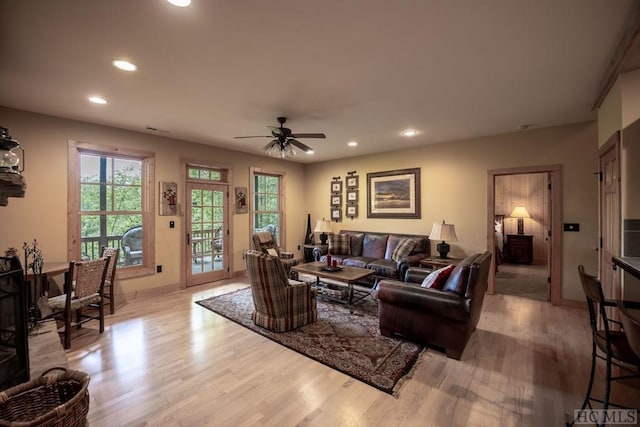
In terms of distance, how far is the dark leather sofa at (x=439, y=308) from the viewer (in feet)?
8.38

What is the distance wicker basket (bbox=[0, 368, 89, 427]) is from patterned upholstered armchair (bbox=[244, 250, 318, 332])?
1.72m

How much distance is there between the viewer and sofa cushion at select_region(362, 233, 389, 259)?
555 cm

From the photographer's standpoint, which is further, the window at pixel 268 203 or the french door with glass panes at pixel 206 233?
the window at pixel 268 203

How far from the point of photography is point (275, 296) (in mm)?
3121

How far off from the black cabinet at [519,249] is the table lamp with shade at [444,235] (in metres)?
3.54

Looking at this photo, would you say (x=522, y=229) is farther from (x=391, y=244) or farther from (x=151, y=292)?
(x=151, y=292)

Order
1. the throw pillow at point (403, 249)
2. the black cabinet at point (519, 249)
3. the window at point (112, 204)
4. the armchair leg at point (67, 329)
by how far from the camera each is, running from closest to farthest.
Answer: the armchair leg at point (67, 329)
the window at point (112, 204)
the throw pillow at point (403, 249)
the black cabinet at point (519, 249)

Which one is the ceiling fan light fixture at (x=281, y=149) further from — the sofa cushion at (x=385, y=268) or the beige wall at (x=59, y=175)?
the sofa cushion at (x=385, y=268)

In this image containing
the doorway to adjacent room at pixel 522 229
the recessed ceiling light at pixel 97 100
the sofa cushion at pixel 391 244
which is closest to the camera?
the recessed ceiling light at pixel 97 100

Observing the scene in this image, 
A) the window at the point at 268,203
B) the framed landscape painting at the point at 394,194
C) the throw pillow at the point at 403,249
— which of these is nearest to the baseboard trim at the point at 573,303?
the throw pillow at the point at 403,249

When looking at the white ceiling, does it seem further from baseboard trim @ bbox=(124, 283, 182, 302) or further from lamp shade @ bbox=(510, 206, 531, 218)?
lamp shade @ bbox=(510, 206, 531, 218)

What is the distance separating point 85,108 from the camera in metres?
3.41

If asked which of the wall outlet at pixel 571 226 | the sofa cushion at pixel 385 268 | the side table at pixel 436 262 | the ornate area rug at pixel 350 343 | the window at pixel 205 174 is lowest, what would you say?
the ornate area rug at pixel 350 343

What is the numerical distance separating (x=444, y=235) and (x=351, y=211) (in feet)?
7.47
